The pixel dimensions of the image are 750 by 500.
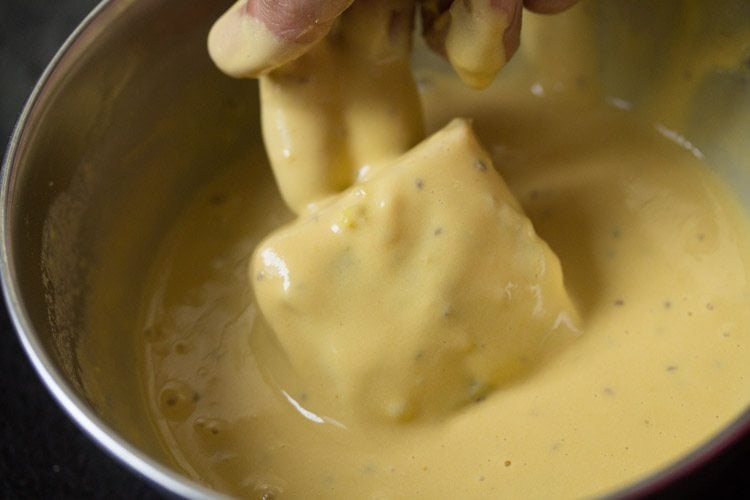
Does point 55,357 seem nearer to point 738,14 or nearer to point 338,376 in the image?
point 338,376

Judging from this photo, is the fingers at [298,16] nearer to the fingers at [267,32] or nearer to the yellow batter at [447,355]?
the fingers at [267,32]

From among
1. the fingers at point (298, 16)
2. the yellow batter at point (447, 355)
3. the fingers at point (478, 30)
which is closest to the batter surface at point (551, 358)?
the yellow batter at point (447, 355)

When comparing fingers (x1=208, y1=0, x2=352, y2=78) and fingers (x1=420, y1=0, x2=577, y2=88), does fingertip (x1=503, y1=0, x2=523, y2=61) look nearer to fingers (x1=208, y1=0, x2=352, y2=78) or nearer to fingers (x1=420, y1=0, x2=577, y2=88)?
fingers (x1=420, y1=0, x2=577, y2=88)

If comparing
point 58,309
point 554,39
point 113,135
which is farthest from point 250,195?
point 554,39

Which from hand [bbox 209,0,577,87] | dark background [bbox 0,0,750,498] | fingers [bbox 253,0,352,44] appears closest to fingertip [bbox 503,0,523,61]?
hand [bbox 209,0,577,87]

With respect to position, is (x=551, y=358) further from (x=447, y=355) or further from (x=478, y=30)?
(x=478, y=30)

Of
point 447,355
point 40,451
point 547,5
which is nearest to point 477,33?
point 547,5
